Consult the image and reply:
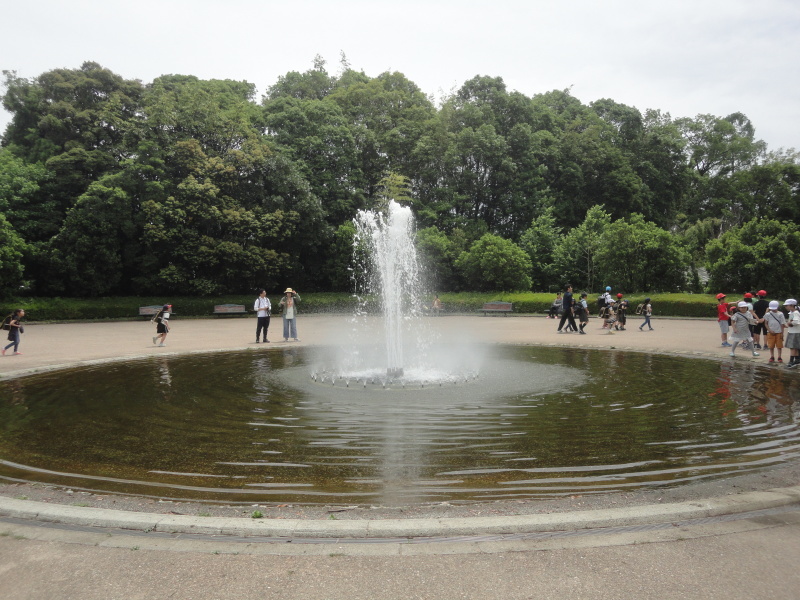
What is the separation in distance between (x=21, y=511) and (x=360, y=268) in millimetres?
39337

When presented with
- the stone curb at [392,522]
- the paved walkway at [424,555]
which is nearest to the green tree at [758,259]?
the paved walkway at [424,555]

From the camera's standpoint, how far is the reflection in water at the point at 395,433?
5738mm

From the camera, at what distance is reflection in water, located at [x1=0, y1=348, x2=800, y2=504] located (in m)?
5.74

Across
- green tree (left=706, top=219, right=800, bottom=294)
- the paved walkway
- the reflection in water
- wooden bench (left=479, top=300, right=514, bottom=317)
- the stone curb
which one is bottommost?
the reflection in water

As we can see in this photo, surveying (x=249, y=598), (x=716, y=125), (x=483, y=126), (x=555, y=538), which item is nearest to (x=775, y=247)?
(x=483, y=126)

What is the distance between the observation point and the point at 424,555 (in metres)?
4.01

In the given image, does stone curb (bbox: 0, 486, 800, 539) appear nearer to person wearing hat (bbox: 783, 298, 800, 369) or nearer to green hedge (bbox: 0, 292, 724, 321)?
person wearing hat (bbox: 783, 298, 800, 369)

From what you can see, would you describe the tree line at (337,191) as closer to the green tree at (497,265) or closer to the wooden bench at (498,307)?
the green tree at (497,265)

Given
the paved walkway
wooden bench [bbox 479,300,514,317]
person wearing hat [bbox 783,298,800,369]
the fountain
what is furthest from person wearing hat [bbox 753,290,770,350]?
wooden bench [bbox 479,300,514,317]

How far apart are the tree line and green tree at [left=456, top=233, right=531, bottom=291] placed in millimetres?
104

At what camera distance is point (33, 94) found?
120 feet

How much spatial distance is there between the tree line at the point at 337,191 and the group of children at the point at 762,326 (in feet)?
53.0

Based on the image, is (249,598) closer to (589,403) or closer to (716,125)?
(589,403)

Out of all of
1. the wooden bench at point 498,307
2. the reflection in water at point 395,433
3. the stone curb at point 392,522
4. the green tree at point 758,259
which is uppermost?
the green tree at point 758,259
